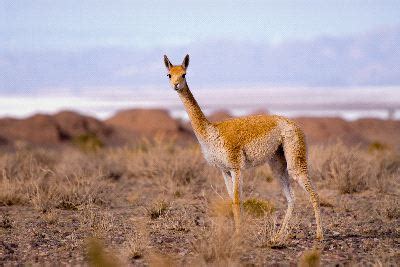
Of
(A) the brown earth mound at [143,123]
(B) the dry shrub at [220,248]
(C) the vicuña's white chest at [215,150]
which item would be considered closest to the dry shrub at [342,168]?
(C) the vicuña's white chest at [215,150]

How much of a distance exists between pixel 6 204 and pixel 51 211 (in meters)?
1.95

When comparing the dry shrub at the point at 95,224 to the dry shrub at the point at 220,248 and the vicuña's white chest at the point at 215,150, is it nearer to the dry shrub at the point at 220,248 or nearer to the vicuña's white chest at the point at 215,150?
the vicuña's white chest at the point at 215,150

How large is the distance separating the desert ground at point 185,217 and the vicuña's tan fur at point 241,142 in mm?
427

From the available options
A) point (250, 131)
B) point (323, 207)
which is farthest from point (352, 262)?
point (323, 207)

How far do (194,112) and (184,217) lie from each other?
206 centimetres

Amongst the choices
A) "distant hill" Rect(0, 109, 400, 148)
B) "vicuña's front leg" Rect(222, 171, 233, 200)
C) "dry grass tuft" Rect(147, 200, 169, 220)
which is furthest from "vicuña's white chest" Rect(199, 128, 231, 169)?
"distant hill" Rect(0, 109, 400, 148)

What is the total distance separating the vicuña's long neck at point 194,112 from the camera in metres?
10.4

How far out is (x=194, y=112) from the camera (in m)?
10.5

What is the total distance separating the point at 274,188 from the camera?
17.9 m

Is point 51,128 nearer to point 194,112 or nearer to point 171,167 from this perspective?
point 171,167

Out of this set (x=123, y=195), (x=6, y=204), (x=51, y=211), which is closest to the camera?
Result: (x=51, y=211)

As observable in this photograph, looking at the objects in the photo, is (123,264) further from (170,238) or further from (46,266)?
(170,238)

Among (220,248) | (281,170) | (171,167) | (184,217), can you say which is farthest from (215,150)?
(171,167)

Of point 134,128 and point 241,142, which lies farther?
point 134,128
